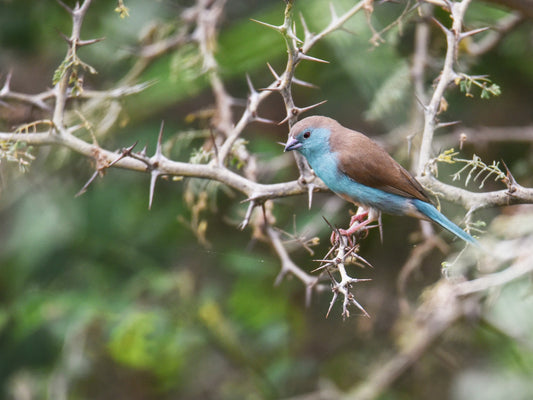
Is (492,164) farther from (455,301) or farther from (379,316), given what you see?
(379,316)

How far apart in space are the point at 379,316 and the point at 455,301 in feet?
3.84

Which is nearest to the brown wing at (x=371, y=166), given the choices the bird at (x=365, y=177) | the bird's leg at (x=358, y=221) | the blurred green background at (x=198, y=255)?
the bird at (x=365, y=177)

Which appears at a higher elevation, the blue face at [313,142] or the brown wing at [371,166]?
the blue face at [313,142]

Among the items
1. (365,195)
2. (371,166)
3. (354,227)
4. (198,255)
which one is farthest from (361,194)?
(198,255)

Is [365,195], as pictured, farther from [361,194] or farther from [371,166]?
[371,166]

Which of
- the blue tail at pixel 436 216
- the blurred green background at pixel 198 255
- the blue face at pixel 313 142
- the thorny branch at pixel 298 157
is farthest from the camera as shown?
the blurred green background at pixel 198 255

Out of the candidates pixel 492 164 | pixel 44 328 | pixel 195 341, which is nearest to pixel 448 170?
pixel 492 164

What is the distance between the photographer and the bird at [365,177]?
2.87 m

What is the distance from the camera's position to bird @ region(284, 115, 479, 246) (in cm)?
287

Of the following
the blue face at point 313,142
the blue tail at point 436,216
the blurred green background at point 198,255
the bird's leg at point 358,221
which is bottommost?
the blurred green background at point 198,255

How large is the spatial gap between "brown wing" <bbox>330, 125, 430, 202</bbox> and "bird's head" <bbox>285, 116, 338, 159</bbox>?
0.06 metres

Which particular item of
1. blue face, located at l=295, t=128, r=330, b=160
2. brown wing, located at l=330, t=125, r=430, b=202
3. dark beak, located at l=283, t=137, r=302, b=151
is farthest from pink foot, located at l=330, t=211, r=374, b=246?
dark beak, located at l=283, t=137, r=302, b=151

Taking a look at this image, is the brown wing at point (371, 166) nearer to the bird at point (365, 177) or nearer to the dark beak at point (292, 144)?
the bird at point (365, 177)

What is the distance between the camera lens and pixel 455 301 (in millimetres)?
4246
